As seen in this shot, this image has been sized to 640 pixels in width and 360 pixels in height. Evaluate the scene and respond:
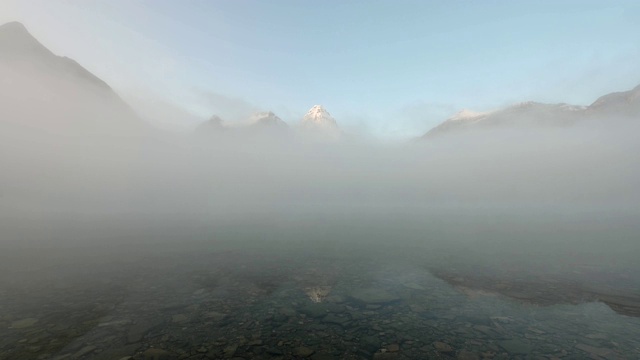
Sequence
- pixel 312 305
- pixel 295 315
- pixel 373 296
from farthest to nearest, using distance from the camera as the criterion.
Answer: pixel 373 296 < pixel 312 305 < pixel 295 315

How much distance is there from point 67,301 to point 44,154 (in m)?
152

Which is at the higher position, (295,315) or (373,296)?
(295,315)

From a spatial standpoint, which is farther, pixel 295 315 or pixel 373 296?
pixel 373 296

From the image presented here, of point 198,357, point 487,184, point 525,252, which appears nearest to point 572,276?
point 525,252

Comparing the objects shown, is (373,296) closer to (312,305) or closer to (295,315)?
(312,305)

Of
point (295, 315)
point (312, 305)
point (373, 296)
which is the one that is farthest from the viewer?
point (373, 296)

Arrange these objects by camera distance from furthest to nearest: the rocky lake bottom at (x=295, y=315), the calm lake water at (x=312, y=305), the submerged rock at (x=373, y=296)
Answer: the submerged rock at (x=373, y=296)
the calm lake water at (x=312, y=305)
the rocky lake bottom at (x=295, y=315)

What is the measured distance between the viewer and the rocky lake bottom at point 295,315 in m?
9.53

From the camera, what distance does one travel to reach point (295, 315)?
12.4 m

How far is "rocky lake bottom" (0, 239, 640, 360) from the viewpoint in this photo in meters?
9.53

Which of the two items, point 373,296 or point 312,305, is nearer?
point 312,305

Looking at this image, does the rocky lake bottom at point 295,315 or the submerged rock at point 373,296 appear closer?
the rocky lake bottom at point 295,315

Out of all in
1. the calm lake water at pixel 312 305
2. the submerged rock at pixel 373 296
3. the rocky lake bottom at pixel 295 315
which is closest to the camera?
the rocky lake bottom at pixel 295 315

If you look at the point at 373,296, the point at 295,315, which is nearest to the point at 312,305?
the point at 295,315
